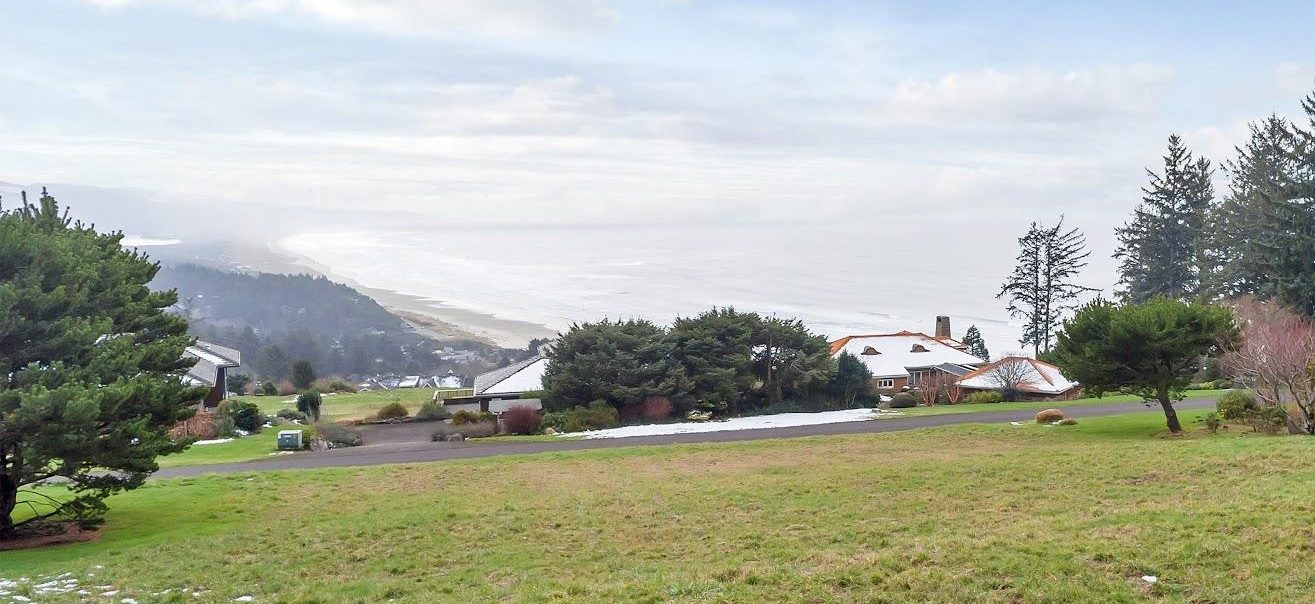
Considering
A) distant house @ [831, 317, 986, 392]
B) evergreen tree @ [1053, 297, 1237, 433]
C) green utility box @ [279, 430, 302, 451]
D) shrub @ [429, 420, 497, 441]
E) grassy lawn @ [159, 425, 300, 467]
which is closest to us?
evergreen tree @ [1053, 297, 1237, 433]

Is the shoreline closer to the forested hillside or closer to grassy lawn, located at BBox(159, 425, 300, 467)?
the forested hillside

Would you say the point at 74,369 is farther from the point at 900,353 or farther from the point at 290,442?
the point at 900,353

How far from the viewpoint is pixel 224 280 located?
134000 millimetres

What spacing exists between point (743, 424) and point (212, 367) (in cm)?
2503

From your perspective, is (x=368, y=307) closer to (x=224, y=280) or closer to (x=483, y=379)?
(x=224, y=280)

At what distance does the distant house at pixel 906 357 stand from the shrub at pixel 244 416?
26876mm

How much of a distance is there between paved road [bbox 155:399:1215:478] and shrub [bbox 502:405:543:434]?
3266 millimetres

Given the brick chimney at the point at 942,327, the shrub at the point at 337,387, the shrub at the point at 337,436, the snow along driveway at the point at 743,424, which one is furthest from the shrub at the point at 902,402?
the shrub at the point at 337,387

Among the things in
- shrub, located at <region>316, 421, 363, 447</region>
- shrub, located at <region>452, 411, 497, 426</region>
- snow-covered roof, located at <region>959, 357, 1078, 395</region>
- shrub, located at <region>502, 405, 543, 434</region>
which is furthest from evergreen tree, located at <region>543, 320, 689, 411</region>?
snow-covered roof, located at <region>959, 357, 1078, 395</region>

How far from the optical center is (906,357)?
55.1 meters

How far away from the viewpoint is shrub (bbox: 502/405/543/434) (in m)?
36.1

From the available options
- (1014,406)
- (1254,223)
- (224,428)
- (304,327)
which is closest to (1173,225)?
(1254,223)

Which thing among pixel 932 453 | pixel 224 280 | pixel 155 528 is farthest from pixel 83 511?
pixel 224 280

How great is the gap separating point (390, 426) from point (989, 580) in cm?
3392
